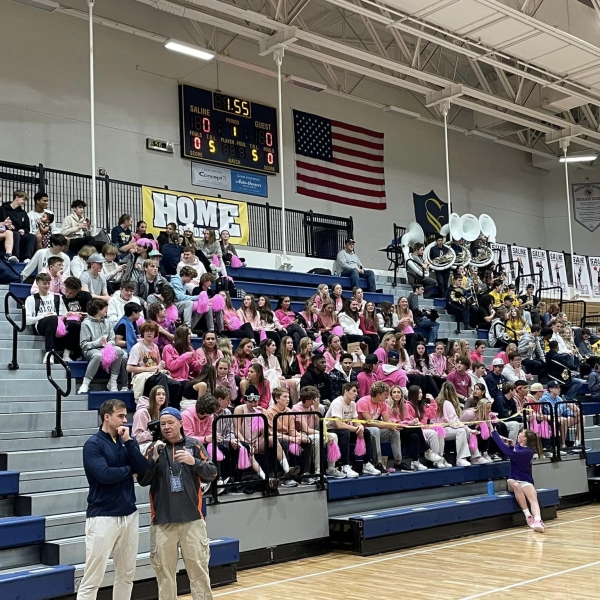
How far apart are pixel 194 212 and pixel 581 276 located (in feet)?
37.9

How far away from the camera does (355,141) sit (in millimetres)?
21438

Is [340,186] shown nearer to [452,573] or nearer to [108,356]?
[108,356]

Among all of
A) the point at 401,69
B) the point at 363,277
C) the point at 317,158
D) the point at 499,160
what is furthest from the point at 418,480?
the point at 499,160

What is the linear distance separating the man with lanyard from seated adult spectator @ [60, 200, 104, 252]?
703cm

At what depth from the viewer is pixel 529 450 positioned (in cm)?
1057

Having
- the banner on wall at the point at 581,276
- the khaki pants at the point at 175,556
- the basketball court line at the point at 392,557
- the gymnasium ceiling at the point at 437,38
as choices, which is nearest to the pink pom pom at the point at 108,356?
the basketball court line at the point at 392,557

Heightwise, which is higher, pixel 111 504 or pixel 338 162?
pixel 338 162

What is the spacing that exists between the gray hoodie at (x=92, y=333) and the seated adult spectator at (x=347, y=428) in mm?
2615

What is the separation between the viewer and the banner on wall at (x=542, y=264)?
71.9 feet

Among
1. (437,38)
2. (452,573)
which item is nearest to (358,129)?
(437,38)

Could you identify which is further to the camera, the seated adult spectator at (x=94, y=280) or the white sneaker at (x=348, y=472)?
the seated adult spectator at (x=94, y=280)

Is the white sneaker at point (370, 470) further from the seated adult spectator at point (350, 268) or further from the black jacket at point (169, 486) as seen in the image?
the seated adult spectator at point (350, 268)

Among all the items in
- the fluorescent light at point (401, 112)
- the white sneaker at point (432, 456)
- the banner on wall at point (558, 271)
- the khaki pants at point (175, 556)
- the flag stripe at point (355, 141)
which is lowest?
the khaki pants at point (175, 556)

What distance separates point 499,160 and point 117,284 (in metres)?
17.0
